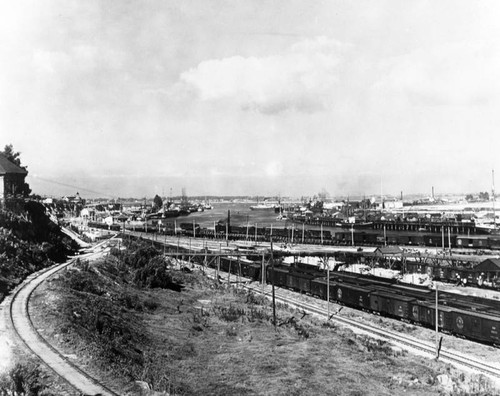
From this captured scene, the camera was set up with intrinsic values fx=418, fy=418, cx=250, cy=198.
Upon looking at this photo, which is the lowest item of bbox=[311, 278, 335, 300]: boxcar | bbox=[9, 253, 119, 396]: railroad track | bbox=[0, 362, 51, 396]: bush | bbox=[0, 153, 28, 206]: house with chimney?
bbox=[311, 278, 335, 300]: boxcar

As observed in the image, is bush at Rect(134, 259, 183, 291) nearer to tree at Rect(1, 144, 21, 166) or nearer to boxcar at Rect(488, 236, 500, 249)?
tree at Rect(1, 144, 21, 166)

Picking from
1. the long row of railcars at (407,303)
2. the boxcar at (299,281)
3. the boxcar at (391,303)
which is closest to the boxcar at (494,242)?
the long row of railcars at (407,303)

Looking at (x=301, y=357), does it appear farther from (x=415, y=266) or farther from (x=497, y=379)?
(x=415, y=266)

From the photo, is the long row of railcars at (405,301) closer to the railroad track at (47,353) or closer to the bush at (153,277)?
the bush at (153,277)

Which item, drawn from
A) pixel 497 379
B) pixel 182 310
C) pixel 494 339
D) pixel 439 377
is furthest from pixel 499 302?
pixel 182 310

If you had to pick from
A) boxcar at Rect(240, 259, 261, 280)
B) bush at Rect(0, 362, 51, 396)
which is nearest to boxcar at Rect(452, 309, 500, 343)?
bush at Rect(0, 362, 51, 396)

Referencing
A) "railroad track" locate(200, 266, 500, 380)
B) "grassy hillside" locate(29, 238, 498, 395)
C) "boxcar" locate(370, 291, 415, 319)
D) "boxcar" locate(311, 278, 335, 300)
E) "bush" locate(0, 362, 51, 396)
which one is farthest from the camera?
"boxcar" locate(311, 278, 335, 300)

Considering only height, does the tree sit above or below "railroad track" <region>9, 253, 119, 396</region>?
above
